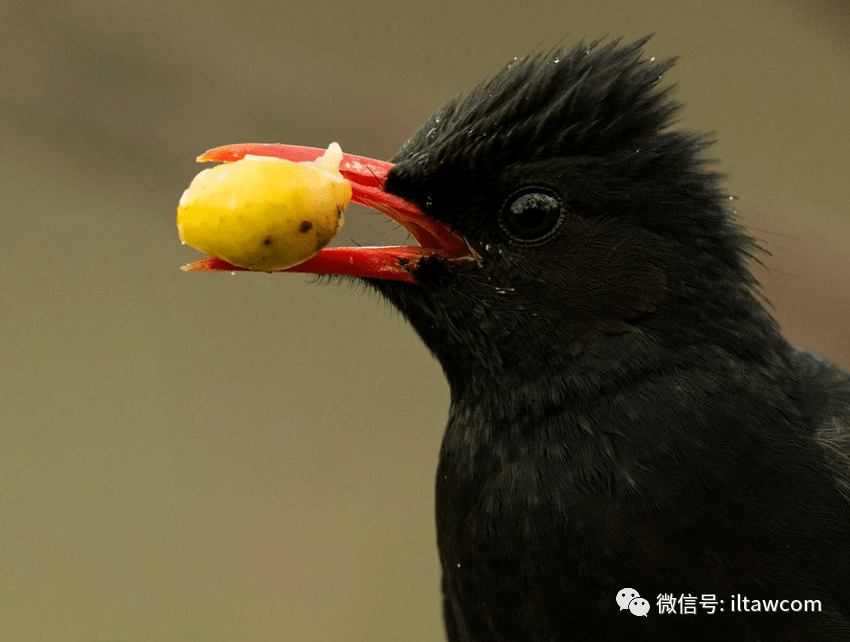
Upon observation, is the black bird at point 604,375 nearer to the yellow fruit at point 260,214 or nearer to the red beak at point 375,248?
the red beak at point 375,248

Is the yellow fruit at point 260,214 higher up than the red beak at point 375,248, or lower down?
lower down

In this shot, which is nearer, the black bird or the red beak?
the black bird

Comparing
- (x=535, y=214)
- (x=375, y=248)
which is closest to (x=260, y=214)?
(x=375, y=248)

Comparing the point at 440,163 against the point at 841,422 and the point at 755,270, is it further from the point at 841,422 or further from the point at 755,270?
the point at 841,422

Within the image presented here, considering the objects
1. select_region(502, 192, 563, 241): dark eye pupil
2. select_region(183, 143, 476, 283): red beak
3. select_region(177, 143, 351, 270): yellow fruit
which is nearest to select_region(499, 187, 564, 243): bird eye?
select_region(502, 192, 563, 241): dark eye pupil

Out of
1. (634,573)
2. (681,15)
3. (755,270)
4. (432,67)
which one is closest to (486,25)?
(432,67)

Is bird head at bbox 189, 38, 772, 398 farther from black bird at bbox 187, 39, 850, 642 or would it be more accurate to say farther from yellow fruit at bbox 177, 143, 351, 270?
yellow fruit at bbox 177, 143, 351, 270

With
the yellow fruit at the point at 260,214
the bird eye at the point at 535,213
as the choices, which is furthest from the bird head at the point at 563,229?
the yellow fruit at the point at 260,214

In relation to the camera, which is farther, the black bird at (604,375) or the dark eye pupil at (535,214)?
the dark eye pupil at (535,214)
